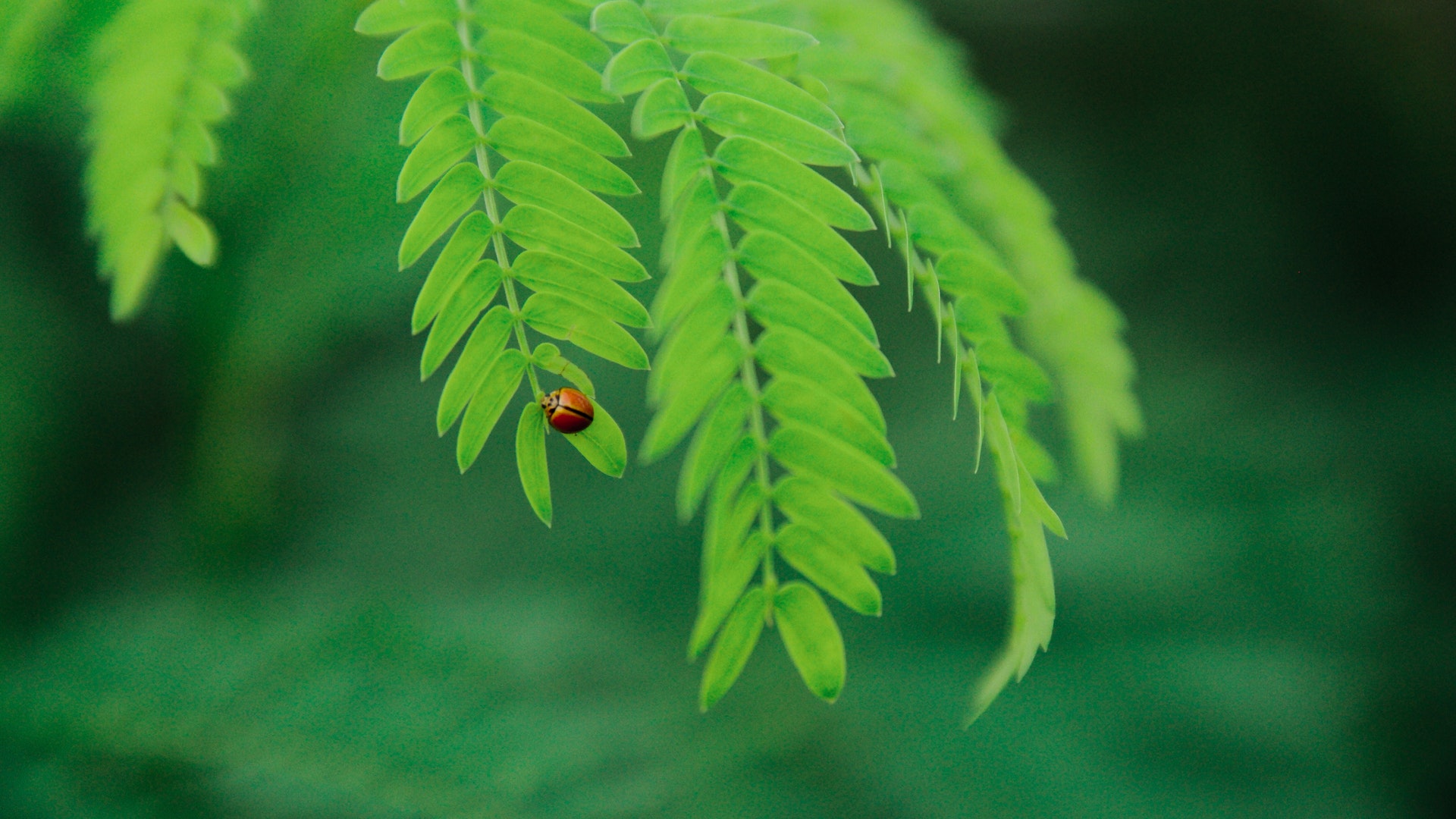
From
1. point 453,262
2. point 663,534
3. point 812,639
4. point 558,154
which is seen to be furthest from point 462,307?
point 663,534

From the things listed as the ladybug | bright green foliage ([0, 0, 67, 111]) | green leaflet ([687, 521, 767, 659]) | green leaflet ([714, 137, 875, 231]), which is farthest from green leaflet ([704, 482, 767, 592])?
bright green foliage ([0, 0, 67, 111])

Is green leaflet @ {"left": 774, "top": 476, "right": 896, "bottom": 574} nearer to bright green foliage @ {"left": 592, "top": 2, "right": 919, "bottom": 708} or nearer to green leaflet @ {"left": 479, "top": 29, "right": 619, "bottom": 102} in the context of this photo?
bright green foliage @ {"left": 592, "top": 2, "right": 919, "bottom": 708}

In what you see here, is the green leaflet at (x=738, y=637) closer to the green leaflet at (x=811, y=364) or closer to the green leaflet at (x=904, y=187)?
the green leaflet at (x=811, y=364)

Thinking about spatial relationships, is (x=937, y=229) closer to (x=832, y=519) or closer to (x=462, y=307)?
(x=832, y=519)

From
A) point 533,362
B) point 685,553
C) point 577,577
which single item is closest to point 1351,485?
point 685,553

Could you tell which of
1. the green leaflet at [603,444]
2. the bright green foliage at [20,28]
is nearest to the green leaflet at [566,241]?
Result: the green leaflet at [603,444]

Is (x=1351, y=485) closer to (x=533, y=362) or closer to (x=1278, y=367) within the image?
(x=1278, y=367)

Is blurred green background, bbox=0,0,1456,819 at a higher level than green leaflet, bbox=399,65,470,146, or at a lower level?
lower
